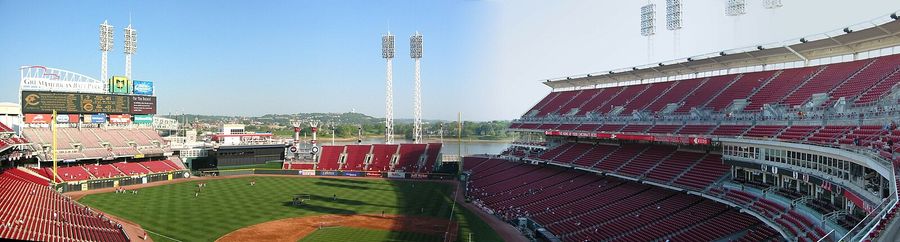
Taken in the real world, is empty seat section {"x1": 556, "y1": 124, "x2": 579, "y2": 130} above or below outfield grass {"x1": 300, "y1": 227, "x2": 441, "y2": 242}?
above

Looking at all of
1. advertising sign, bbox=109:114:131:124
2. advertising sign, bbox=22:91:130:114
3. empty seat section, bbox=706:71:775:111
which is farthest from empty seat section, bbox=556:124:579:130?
advertising sign, bbox=109:114:131:124

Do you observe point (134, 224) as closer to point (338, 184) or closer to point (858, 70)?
point (338, 184)

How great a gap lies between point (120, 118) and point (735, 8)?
70154mm

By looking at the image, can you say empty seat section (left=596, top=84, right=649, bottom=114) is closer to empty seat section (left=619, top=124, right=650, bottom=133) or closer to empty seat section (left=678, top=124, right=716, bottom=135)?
empty seat section (left=619, top=124, right=650, bottom=133)

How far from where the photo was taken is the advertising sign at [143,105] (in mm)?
65762

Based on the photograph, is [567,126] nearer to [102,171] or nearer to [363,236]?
[363,236]

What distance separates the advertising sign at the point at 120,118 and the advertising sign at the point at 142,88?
3275mm

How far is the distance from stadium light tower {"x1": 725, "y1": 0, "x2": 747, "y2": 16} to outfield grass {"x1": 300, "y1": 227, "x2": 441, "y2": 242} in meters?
33.7

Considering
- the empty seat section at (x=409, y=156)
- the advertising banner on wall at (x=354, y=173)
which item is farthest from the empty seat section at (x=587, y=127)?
the advertising banner on wall at (x=354, y=173)

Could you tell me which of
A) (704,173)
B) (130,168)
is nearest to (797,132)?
(704,173)

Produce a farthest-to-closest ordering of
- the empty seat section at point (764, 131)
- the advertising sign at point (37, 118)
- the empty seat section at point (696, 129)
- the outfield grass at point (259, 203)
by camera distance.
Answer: the advertising sign at point (37, 118) < the outfield grass at point (259, 203) < the empty seat section at point (696, 129) < the empty seat section at point (764, 131)

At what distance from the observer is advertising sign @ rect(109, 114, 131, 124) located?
212ft

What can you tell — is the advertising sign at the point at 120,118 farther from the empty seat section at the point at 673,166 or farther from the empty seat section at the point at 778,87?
the empty seat section at the point at 778,87

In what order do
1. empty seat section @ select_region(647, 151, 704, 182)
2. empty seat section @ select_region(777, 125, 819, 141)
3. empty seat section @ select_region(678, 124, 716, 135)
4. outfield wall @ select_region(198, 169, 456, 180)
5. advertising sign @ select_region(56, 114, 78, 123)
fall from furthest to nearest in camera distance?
outfield wall @ select_region(198, 169, 456, 180) < advertising sign @ select_region(56, 114, 78, 123) < empty seat section @ select_region(678, 124, 716, 135) < empty seat section @ select_region(647, 151, 704, 182) < empty seat section @ select_region(777, 125, 819, 141)
